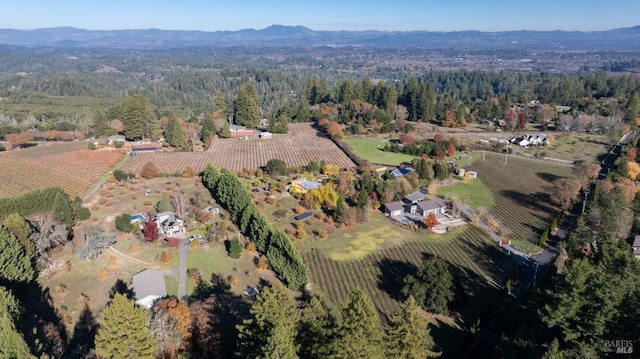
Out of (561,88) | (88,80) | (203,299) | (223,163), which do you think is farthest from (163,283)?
(88,80)

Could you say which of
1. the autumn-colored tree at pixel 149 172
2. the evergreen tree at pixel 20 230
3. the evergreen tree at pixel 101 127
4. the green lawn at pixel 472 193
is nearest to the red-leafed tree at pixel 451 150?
the green lawn at pixel 472 193

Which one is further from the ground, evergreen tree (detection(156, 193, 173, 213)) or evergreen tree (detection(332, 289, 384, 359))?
evergreen tree (detection(332, 289, 384, 359))

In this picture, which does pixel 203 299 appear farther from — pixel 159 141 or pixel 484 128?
pixel 484 128

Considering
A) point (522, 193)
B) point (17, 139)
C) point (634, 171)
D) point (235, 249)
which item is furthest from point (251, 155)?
point (634, 171)

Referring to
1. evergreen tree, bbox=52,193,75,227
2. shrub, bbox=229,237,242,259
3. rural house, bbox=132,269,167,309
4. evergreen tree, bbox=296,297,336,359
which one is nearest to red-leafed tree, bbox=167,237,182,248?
rural house, bbox=132,269,167,309

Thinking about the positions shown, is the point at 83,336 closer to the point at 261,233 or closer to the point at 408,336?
the point at 261,233

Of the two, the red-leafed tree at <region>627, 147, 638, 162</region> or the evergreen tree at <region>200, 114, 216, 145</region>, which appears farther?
the evergreen tree at <region>200, 114, 216, 145</region>

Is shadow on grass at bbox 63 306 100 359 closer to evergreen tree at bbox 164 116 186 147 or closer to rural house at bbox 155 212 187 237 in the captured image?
rural house at bbox 155 212 187 237

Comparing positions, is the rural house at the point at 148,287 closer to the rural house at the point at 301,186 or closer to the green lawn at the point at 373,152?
the rural house at the point at 301,186
